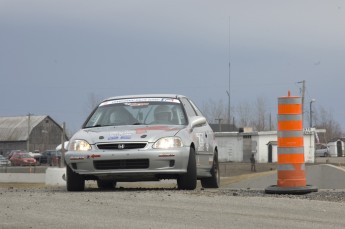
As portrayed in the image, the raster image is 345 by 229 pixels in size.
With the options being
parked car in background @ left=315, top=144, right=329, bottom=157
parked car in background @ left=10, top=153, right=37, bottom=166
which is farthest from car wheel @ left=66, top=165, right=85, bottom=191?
parked car in background @ left=315, top=144, right=329, bottom=157

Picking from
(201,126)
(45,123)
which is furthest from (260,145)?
(201,126)

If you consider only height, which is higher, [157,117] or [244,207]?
[157,117]

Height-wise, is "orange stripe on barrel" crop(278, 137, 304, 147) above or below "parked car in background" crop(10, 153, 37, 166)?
above

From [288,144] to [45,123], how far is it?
10348cm

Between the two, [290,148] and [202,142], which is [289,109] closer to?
[290,148]

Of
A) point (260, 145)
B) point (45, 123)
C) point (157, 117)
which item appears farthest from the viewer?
point (45, 123)

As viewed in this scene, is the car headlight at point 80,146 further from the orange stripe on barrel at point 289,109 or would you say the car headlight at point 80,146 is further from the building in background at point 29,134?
the building in background at point 29,134

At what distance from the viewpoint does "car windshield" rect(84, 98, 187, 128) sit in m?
10.0

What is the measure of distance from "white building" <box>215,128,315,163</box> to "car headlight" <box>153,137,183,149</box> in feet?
210

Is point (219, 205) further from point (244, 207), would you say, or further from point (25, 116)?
point (25, 116)

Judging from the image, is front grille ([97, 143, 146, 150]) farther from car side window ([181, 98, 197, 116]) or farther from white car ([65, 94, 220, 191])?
car side window ([181, 98, 197, 116])

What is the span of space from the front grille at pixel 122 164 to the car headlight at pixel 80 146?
273 mm

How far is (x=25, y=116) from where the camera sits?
114250 millimetres

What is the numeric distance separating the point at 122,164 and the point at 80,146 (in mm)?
692
